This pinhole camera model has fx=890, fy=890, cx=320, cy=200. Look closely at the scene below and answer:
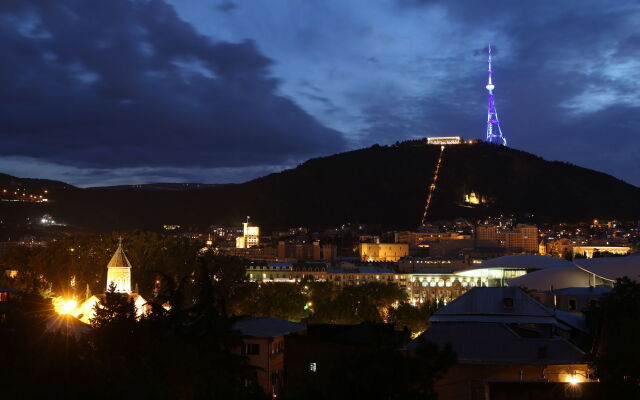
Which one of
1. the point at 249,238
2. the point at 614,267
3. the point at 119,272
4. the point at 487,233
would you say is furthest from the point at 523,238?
the point at 119,272

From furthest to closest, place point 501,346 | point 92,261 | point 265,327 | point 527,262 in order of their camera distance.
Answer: point 527,262, point 92,261, point 265,327, point 501,346

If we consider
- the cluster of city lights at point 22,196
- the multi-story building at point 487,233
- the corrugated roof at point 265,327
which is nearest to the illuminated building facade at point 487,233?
the multi-story building at point 487,233

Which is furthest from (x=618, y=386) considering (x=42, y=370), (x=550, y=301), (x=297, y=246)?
(x=297, y=246)

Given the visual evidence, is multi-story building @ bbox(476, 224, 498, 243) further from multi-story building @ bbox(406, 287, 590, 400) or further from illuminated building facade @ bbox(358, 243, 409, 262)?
multi-story building @ bbox(406, 287, 590, 400)

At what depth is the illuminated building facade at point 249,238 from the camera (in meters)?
169

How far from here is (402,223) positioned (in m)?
189

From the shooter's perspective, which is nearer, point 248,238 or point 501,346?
point 501,346

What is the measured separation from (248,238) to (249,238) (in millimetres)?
525

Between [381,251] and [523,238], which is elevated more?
[523,238]

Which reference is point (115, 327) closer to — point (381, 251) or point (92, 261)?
point (92, 261)

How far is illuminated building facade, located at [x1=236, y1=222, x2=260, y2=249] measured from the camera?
169 meters

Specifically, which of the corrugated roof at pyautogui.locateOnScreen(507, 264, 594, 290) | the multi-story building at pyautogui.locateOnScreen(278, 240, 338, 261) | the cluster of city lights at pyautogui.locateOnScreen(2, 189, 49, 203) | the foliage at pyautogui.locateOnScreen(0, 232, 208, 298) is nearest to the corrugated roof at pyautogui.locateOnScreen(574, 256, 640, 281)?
the corrugated roof at pyautogui.locateOnScreen(507, 264, 594, 290)

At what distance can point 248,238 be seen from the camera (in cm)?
17525

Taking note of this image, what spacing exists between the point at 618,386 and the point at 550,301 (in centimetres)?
3168
